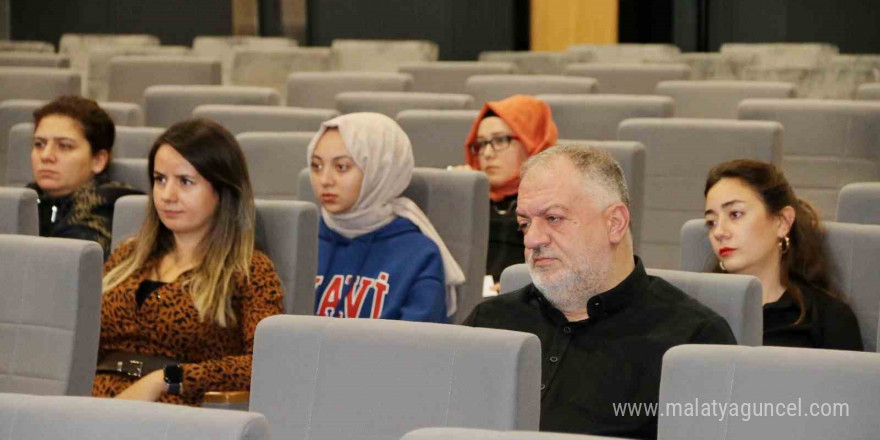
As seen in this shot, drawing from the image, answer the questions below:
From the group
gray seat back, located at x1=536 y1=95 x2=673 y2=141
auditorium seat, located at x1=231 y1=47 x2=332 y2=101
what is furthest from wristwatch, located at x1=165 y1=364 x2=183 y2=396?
auditorium seat, located at x1=231 y1=47 x2=332 y2=101

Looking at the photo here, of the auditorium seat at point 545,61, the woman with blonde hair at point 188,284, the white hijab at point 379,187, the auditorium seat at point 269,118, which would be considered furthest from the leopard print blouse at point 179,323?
the auditorium seat at point 545,61

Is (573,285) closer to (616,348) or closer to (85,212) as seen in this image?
(616,348)

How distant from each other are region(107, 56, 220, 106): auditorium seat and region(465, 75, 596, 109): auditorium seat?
1.48 metres

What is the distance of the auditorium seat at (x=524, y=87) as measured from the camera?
21.1 ft

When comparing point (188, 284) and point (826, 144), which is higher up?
point (826, 144)

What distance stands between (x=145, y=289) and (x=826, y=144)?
8.70 ft

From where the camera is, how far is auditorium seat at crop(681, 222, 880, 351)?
3215 millimetres

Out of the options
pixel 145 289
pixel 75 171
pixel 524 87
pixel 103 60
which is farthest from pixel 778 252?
pixel 103 60

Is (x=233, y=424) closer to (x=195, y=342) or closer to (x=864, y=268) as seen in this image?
(x=195, y=342)

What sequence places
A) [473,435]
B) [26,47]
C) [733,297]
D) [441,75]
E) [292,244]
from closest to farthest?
[473,435] < [733,297] < [292,244] < [441,75] < [26,47]

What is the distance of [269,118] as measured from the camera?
525 cm

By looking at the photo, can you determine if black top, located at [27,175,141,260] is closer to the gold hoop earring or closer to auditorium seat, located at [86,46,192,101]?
the gold hoop earring

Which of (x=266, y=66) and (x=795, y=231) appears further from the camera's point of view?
(x=266, y=66)

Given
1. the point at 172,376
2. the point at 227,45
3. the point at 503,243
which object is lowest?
the point at 172,376
